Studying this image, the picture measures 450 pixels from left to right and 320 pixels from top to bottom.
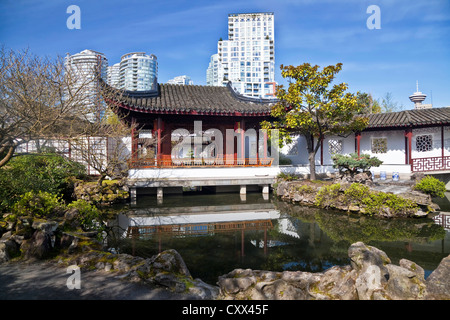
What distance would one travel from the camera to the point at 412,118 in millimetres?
16375

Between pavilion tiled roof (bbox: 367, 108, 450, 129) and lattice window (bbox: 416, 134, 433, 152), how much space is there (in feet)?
4.37

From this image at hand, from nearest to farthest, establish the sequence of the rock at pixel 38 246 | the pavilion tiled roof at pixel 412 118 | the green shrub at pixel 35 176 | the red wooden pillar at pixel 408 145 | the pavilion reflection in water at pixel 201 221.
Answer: the rock at pixel 38 246
the green shrub at pixel 35 176
the pavilion reflection in water at pixel 201 221
the pavilion tiled roof at pixel 412 118
the red wooden pillar at pixel 408 145

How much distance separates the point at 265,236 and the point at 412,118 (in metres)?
13.8

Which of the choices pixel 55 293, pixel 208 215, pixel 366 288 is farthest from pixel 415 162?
pixel 55 293

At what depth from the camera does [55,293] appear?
3676 mm

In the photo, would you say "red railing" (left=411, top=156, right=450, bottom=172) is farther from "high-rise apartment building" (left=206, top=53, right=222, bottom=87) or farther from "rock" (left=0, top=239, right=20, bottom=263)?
"high-rise apartment building" (left=206, top=53, right=222, bottom=87)

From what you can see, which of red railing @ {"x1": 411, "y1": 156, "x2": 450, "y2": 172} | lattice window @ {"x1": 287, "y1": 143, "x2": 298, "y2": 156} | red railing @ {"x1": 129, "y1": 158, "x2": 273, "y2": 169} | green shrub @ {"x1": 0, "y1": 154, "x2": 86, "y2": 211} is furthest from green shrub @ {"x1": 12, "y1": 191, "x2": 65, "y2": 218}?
red railing @ {"x1": 411, "y1": 156, "x2": 450, "y2": 172}

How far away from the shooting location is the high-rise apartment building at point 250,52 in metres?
81.4

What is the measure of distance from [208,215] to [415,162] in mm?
13085

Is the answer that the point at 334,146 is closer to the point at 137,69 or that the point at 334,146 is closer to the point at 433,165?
the point at 433,165

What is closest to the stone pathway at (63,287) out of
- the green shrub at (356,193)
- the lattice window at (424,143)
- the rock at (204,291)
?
the rock at (204,291)

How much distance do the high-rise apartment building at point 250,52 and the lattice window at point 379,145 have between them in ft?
211

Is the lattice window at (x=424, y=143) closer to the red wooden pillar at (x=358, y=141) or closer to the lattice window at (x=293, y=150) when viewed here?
the red wooden pillar at (x=358, y=141)

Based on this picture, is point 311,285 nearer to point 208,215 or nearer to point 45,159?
point 208,215
